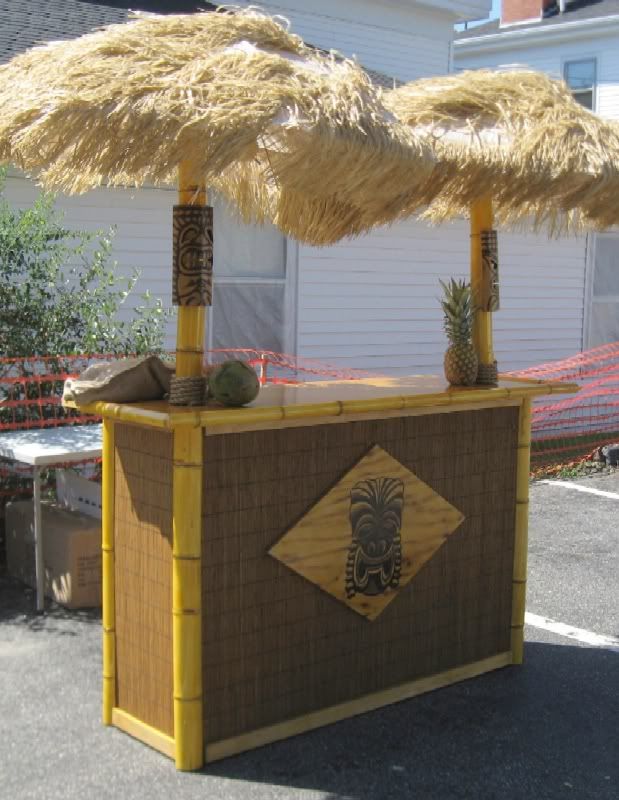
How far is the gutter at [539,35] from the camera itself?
1995 centimetres

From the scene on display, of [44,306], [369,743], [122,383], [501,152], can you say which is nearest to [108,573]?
[122,383]

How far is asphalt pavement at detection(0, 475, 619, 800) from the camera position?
→ 386 cm

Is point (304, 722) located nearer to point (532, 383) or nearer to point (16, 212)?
point (532, 383)

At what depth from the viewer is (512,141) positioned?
474 centimetres

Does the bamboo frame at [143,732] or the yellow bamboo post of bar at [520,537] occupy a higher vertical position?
the yellow bamboo post of bar at [520,537]

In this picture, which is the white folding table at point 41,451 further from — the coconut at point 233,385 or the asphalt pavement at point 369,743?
the coconut at point 233,385

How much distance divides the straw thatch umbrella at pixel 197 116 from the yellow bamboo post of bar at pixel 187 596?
0.41 m

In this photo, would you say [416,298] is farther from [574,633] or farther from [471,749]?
[471,749]

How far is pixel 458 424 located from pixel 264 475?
45.4 inches

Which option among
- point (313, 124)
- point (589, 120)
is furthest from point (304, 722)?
point (589, 120)

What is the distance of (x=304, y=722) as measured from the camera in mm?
4297

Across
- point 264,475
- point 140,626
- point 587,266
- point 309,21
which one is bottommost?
point 140,626

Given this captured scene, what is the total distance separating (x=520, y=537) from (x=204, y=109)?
273 centimetres

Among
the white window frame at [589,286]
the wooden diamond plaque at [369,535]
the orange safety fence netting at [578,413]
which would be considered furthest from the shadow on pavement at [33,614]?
the white window frame at [589,286]
